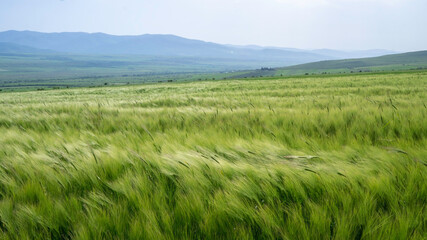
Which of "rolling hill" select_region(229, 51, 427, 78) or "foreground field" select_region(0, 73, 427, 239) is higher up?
"rolling hill" select_region(229, 51, 427, 78)

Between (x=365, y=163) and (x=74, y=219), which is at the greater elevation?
(x=365, y=163)

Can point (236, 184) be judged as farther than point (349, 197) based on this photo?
Yes

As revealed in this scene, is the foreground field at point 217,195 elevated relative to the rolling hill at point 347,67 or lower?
lower

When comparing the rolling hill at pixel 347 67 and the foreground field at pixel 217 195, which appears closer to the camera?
the foreground field at pixel 217 195

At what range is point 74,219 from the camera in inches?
42.9

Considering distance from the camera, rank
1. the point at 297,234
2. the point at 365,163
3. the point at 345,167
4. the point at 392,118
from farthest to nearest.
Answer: the point at 392,118, the point at 365,163, the point at 345,167, the point at 297,234

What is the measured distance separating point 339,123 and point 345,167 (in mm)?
1805

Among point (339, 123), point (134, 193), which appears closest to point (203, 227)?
point (134, 193)

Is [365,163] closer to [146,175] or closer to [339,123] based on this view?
[146,175]

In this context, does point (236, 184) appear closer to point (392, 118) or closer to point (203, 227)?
point (203, 227)

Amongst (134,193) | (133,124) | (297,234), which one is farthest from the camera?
(133,124)

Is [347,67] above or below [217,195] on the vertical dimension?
above

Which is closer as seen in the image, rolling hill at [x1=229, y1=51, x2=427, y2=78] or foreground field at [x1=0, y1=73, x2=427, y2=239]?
foreground field at [x1=0, y1=73, x2=427, y2=239]

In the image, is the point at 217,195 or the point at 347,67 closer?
the point at 217,195
